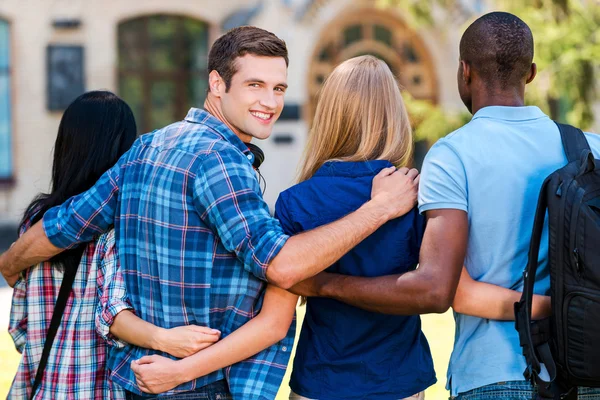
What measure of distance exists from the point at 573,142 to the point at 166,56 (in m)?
12.1

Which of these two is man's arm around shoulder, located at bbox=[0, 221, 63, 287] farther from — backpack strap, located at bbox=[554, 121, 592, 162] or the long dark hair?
backpack strap, located at bbox=[554, 121, 592, 162]

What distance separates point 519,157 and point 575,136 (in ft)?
0.64

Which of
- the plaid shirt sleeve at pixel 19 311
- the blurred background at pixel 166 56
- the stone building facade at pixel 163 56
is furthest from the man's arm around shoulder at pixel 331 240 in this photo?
the stone building facade at pixel 163 56

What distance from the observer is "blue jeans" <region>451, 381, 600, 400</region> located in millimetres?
2377

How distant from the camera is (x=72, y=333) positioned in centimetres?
292

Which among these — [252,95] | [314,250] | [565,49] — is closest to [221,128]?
[252,95]

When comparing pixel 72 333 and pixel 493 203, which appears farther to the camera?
pixel 72 333

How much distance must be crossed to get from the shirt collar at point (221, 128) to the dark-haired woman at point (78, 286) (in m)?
0.52

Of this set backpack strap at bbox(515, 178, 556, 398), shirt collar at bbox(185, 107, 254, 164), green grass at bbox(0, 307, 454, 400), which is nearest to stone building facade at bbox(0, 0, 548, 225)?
green grass at bbox(0, 307, 454, 400)

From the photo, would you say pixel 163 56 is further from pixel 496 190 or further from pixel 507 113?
pixel 496 190

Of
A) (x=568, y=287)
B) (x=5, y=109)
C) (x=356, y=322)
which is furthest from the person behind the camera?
(x=5, y=109)

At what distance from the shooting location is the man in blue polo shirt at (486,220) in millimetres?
2404

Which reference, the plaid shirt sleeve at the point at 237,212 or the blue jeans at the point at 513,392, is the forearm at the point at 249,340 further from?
the blue jeans at the point at 513,392

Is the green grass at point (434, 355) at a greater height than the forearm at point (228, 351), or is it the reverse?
the forearm at point (228, 351)
